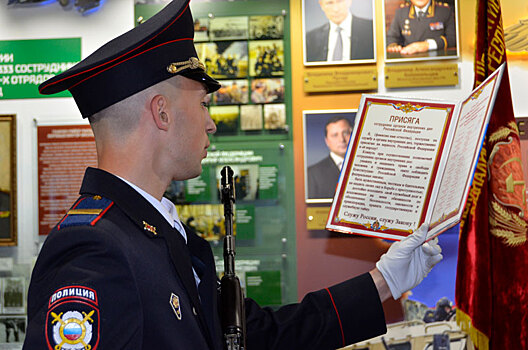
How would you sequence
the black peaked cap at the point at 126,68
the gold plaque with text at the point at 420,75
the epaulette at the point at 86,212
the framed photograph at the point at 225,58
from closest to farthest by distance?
1. the epaulette at the point at 86,212
2. the black peaked cap at the point at 126,68
3. the gold plaque with text at the point at 420,75
4. the framed photograph at the point at 225,58

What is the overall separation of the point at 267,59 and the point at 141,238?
5.90ft

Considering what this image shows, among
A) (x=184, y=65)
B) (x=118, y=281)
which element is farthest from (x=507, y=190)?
(x=118, y=281)

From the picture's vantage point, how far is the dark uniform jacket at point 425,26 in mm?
2682

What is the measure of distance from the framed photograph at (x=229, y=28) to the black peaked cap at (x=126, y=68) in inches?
62.9

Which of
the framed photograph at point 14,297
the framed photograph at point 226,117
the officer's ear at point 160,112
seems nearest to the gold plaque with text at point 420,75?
the framed photograph at point 226,117

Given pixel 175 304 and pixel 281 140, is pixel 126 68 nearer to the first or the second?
pixel 175 304

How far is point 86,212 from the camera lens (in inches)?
41.9

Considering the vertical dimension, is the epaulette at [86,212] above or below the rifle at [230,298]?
above

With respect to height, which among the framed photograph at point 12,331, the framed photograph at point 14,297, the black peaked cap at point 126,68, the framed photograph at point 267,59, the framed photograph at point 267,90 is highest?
the framed photograph at point 267,59

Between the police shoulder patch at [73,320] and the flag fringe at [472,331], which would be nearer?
the police shoulder patch at [73,320]

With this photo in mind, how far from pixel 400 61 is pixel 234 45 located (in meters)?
0.78

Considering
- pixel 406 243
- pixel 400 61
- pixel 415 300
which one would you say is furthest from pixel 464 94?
pixel 406 243

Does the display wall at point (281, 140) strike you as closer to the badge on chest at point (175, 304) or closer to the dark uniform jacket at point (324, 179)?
the dark uniform jacket at point (324, 179)

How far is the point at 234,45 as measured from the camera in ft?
9.18
